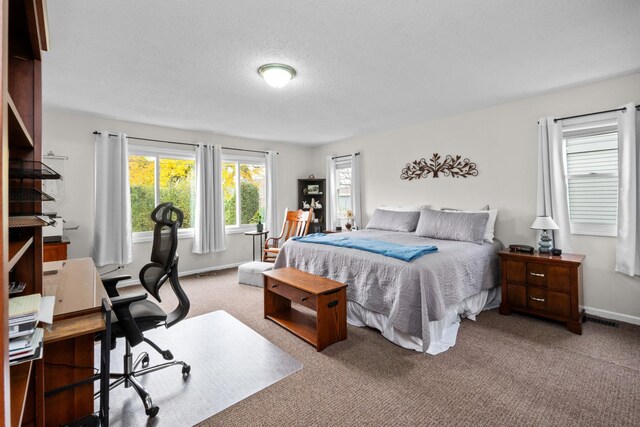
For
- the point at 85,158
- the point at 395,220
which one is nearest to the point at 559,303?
the point at 395,220

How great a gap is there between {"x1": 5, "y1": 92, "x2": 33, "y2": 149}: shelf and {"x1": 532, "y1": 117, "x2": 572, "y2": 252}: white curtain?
4.23 meters

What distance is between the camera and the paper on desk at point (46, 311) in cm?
113

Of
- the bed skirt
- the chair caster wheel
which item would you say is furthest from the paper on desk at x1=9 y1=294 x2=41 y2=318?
the bed skirt

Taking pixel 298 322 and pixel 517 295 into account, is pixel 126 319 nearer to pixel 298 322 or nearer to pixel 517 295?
pixel 298 322

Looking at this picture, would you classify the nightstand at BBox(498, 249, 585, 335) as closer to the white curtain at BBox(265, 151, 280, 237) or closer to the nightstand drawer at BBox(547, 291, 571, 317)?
the nightstand drawer at BBox(547, 291, 571, 317)

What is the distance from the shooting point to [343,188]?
19.9 feet

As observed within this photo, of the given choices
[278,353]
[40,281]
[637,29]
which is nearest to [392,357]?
[278,353]

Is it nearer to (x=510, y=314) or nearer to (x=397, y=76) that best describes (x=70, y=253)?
(x=397, y=76)

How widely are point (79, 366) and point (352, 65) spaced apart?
279 centimetres

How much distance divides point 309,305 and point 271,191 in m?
3.57

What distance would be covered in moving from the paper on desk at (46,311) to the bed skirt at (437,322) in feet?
7.61

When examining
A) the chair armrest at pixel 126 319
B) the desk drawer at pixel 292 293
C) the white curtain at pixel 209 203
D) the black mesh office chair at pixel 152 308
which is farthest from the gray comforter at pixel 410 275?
the white curtain at pixel 209 203

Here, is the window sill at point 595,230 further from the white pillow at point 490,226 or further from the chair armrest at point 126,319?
the chair armrest at point 126,319

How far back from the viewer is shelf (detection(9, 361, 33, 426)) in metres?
0.78
